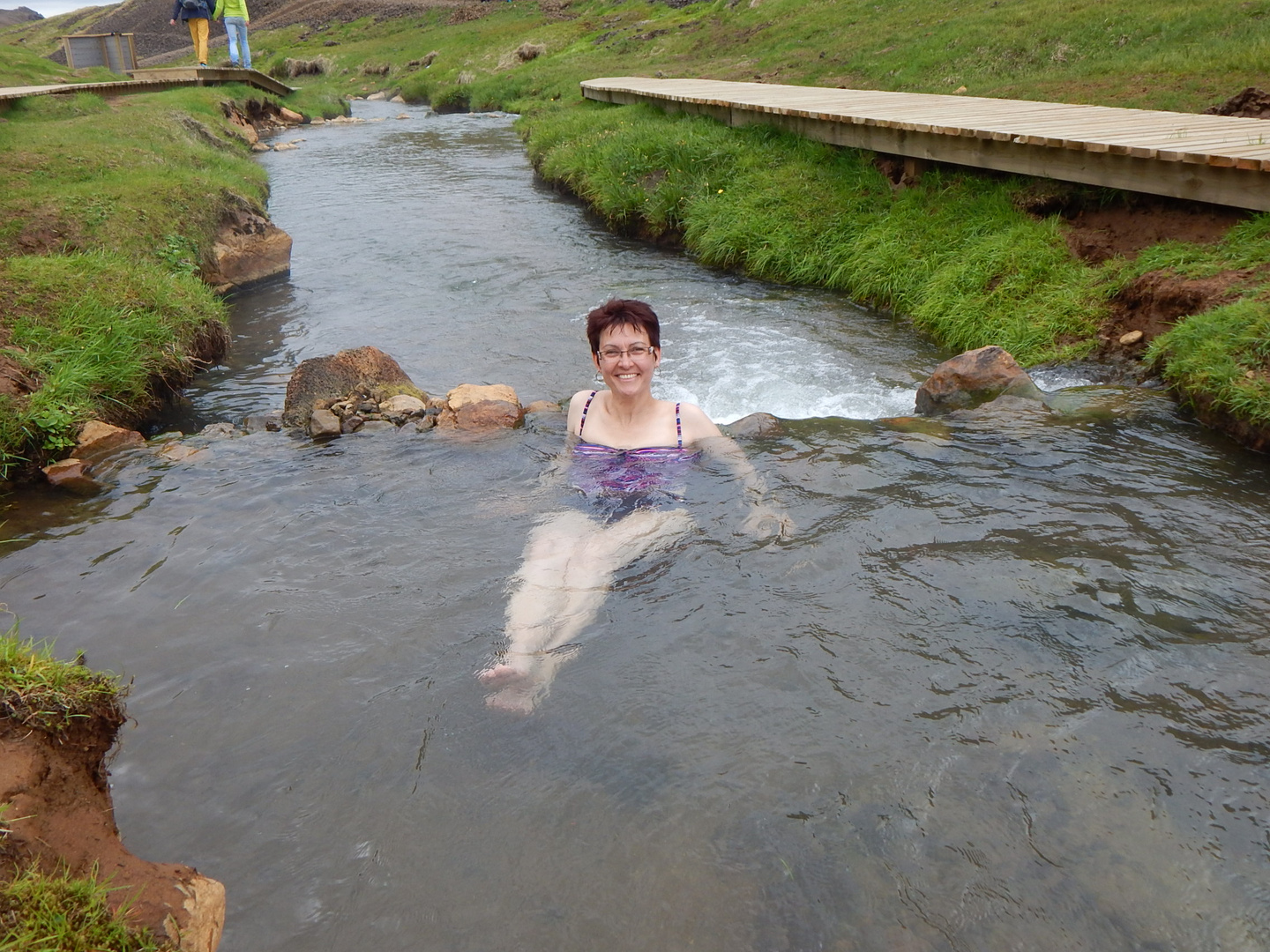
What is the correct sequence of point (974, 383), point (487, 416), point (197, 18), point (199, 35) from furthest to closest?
point (199, 35) → point (197, 18) → point (487, 416) → point (974, 383)

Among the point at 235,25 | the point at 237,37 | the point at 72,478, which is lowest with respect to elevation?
the point at 72,478

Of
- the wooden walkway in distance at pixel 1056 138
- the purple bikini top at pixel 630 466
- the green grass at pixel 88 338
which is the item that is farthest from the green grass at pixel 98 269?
the wooden walkway in distance at pixel 1056 138

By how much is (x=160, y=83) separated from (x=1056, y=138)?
825 inches

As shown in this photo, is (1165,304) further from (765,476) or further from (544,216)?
(544,216)

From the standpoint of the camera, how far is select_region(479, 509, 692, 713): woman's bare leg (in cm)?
354

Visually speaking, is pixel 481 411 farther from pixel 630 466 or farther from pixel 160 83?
pixel 160 83

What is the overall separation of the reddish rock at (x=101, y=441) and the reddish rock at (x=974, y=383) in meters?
5.17

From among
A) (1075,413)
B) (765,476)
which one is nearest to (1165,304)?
(1075,413)

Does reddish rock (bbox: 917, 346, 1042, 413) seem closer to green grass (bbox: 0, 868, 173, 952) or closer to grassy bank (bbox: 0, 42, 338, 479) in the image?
green grass (bbox: 0, 868, 173, 952)

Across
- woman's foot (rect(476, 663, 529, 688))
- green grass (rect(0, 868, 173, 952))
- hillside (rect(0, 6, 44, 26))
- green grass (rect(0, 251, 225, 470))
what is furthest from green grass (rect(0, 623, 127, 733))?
hillside (rect(0, 6, 44, 26))

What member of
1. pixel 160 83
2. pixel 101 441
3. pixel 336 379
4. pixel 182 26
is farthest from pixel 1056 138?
pixel 182 26

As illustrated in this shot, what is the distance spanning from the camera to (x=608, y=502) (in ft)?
15.7

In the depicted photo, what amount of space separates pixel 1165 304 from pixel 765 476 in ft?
11.7

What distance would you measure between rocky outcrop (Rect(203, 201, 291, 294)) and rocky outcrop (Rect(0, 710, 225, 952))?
814cm
